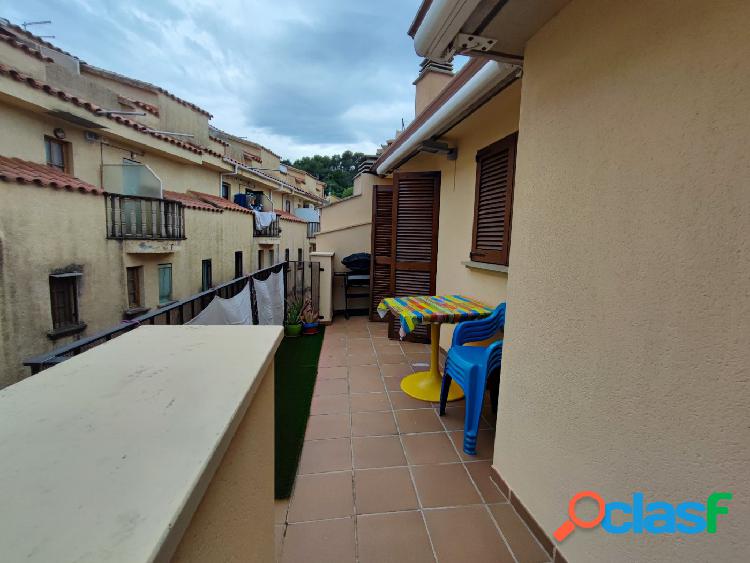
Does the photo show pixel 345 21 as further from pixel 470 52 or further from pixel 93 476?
pixel 93 476

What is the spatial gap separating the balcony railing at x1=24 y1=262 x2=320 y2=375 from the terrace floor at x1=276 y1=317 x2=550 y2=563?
1.50 m

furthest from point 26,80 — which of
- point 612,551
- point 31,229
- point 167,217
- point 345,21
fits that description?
point 612,551

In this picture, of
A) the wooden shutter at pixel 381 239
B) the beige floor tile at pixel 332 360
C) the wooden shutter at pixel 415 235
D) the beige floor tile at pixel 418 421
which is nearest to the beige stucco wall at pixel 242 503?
the beige floor tile at pixel 418 421

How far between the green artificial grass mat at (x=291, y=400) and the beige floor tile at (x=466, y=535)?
3.14 ft

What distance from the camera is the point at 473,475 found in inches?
95.3

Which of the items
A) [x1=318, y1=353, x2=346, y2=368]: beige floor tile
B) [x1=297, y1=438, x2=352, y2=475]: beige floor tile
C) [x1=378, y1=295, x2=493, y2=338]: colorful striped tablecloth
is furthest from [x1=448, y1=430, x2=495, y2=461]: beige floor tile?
[x1=318, y1=353, x2=346, y2=368]: beige floor tile

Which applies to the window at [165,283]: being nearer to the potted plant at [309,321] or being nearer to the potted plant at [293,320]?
the potted plant at [293,320]

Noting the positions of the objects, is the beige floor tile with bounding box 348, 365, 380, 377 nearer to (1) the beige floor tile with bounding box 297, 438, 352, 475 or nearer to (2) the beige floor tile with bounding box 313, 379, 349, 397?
(2) the beige floor tile with bounding box 313, 379, 349, 397

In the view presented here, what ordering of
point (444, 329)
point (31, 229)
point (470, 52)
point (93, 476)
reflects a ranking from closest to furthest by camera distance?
point (93, 476), point (470, 52), point (444, 329), point (31, 229)

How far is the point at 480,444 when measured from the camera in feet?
9.24

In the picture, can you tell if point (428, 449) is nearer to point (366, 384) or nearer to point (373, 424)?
point (373, 424)

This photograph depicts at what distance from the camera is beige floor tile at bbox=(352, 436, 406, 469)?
2.54 metres

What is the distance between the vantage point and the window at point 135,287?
9000mm

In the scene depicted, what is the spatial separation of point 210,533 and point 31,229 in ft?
26.0
